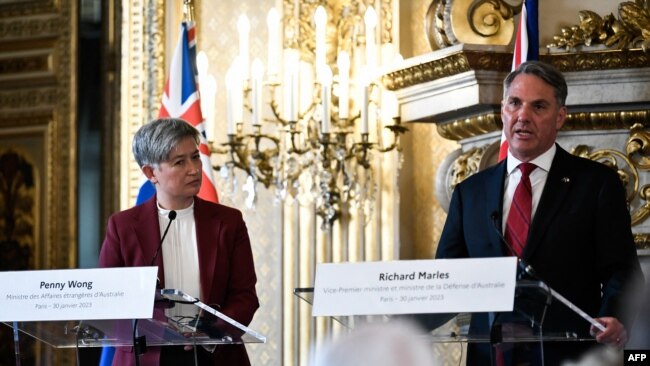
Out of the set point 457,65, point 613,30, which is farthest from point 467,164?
point 613,30

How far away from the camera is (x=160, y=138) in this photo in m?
3.51

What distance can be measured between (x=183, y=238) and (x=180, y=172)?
18 centimetres

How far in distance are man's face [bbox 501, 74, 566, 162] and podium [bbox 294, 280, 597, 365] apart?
60cm

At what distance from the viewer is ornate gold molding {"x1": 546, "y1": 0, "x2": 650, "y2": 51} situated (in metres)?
4.27

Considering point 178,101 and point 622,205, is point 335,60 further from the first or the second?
point 622,205

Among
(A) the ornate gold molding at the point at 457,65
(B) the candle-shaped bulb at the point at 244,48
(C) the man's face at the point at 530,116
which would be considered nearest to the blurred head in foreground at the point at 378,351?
(C) the man's face at the point at 530,116

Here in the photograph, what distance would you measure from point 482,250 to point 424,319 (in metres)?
0.60

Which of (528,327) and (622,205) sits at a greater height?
(622,205)

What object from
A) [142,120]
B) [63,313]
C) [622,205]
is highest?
[142,120]

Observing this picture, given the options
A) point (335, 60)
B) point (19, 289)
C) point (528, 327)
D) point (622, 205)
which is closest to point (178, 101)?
point (335, 60)

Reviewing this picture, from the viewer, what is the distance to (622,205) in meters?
3.23

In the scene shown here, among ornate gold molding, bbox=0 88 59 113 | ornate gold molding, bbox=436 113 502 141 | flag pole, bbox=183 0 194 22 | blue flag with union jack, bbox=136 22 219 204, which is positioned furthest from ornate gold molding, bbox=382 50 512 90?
ornate gold molding, bbox=0 88 59 113

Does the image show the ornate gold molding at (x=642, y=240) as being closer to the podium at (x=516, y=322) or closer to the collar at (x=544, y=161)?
the collar at (x=544, y=161)

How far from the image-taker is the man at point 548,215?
3.15 m
